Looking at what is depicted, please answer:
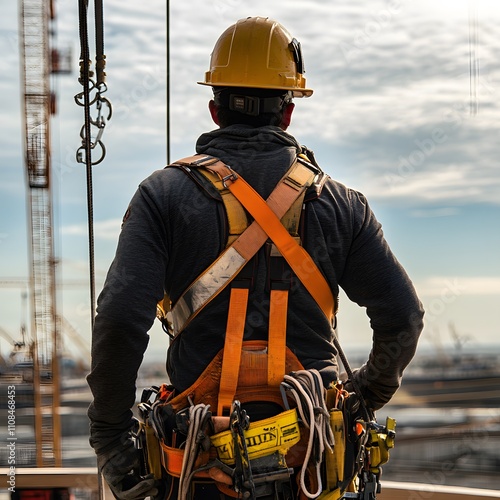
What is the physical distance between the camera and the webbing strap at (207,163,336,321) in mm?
3150

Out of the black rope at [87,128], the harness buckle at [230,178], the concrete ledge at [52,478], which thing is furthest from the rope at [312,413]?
the concrete ledge at [52,478]

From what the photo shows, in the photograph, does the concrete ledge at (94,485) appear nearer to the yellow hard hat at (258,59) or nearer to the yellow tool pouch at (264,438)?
the yellow tool pouch at (264,438)

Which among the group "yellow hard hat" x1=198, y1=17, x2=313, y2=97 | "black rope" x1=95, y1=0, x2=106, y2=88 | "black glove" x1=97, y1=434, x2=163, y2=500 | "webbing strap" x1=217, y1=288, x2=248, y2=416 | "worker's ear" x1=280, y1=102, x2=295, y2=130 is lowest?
"black glove" x1=97, y1=434, x2=163, y2=500

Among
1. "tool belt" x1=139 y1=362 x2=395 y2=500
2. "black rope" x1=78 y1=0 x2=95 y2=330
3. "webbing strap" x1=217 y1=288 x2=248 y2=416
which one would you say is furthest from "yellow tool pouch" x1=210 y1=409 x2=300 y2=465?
"black rope" x1=78 y1=0 x2=95 y2=330

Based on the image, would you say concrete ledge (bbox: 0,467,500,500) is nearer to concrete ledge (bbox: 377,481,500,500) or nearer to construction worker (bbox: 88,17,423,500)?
concrete ledge (bbox: 377,481,500,500)

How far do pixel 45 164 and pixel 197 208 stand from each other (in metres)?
28.1

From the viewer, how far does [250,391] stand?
3150mm

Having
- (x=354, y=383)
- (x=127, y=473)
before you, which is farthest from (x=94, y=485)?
(x=354, y=383)

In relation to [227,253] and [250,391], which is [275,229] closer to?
[227,253]

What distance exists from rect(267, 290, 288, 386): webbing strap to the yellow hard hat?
798 mm

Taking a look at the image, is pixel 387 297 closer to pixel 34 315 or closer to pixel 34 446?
pixel 34 315

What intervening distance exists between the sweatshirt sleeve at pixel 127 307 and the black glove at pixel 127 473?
0.42ft

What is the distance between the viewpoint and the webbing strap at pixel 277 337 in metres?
3.13

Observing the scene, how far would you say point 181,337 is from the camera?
3.23 meters
